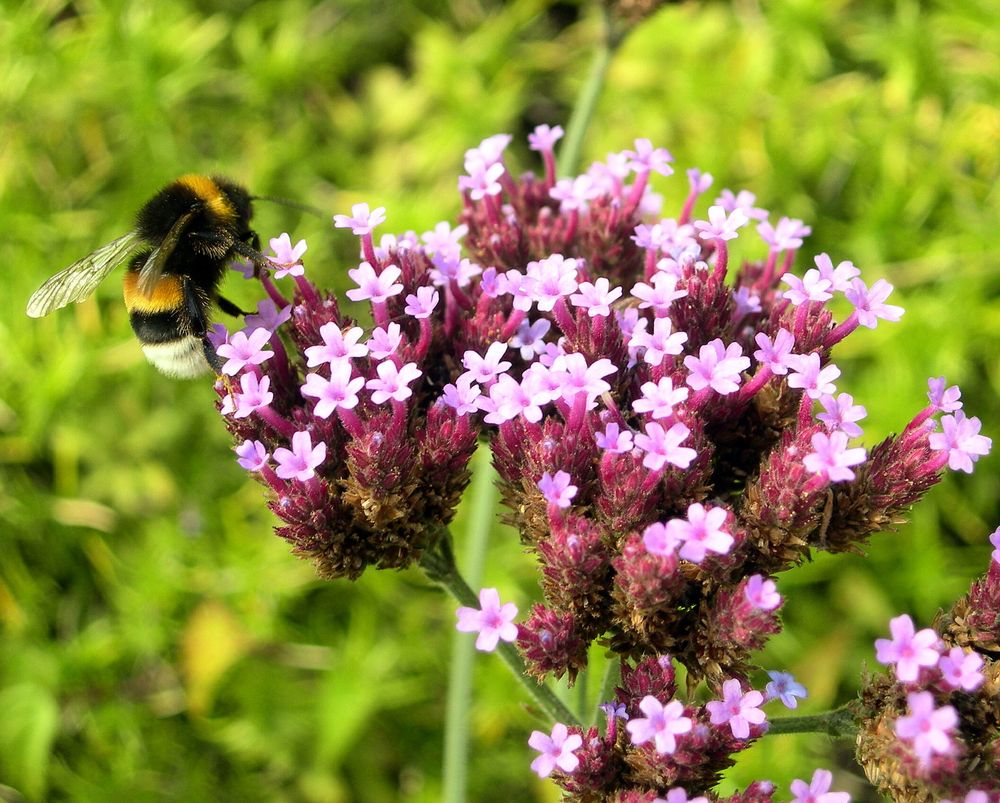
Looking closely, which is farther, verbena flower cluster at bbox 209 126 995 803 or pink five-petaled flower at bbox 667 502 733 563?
verbena flower cluster at bbox 209 126 995 803

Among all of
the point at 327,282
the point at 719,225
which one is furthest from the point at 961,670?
the point at 327,282

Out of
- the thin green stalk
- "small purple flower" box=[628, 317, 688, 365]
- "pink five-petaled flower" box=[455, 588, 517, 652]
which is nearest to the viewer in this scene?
"pink five-petaled flower" box=[455, 588, 517, 652]

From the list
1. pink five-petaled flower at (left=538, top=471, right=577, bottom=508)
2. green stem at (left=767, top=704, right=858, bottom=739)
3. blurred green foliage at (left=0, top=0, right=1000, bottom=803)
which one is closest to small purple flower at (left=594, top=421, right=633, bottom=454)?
pink five-petaled flower at (left=538, top=471, right=577, bottom=508)

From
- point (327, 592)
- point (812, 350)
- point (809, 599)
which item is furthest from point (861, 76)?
point (327, 592)

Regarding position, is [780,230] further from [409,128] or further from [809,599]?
[409,128]

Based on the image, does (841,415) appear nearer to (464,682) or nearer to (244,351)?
(244,351)

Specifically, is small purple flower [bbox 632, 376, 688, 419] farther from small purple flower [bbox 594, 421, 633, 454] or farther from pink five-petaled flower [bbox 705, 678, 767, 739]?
pink five-petaled flower [bbox 705, 678, 767, 739]

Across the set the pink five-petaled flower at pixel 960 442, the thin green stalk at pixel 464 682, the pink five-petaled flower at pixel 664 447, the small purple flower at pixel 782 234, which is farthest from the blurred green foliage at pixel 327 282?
the pink five-petaled flower at pixel 664 447

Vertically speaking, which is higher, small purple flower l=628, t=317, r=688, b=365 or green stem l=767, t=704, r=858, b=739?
small purple flower l=628, t=317, r=688, b=365
